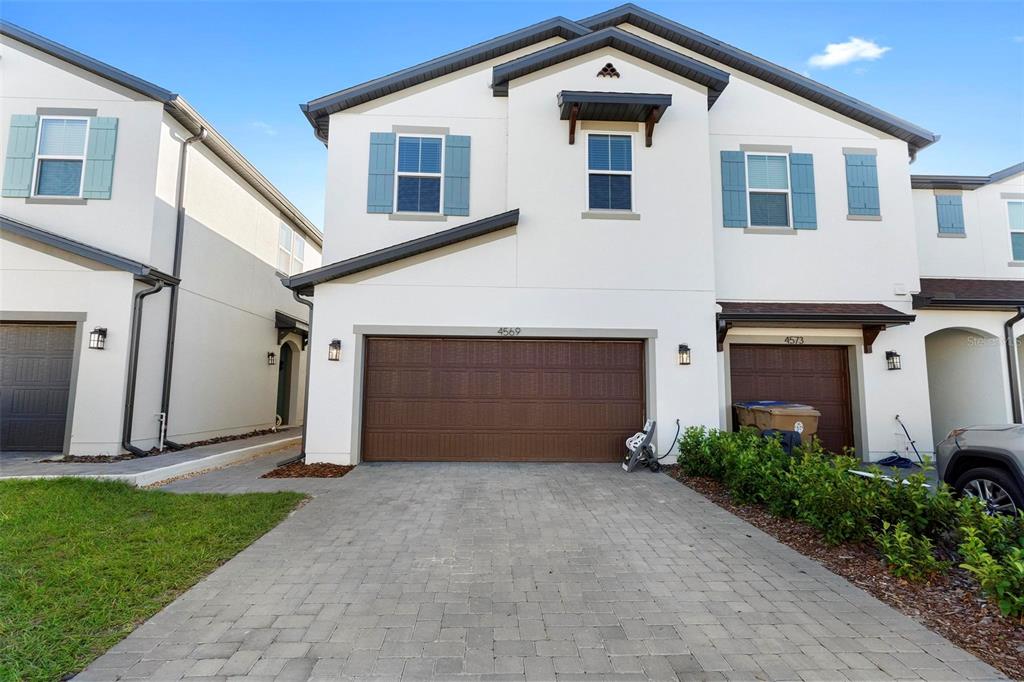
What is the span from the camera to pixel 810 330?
925 centimetres

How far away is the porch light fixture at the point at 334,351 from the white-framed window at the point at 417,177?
289cm

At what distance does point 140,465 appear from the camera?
7.62 metres

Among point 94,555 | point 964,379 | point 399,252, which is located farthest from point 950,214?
point 94,555

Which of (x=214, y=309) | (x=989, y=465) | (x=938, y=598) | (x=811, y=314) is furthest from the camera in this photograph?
(x=214, y=309)

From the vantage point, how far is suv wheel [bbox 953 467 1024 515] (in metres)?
4.35

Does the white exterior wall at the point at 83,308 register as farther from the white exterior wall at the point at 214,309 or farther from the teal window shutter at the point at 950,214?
the teal window shutter at the point at 950,214

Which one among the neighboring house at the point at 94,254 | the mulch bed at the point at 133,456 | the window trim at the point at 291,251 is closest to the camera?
the mulch bed at the point at 133,456

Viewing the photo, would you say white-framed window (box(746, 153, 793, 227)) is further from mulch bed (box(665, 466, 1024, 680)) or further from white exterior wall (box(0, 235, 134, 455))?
white exterior wall (box(0, 235, 134, 455))

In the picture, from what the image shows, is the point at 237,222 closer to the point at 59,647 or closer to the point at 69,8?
the point at 69,8

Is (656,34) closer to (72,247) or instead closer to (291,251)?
(291,251)

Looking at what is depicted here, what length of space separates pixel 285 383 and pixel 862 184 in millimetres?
15865

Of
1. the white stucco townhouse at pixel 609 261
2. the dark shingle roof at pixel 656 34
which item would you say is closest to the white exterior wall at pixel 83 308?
the white stucco townhouse at pixel 609 261

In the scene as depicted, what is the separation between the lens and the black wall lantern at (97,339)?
824 cm

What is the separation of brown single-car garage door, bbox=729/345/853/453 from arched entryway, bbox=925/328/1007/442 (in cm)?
249
